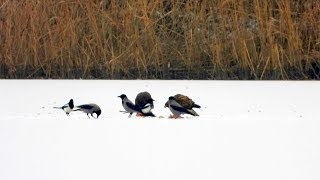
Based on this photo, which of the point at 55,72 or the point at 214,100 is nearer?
the point at 214,100

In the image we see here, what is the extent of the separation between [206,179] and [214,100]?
277 centimetres

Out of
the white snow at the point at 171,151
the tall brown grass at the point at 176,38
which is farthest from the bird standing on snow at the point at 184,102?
the tall brown grass at the point at 176,38

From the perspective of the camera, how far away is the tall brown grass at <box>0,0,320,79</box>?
25.8ft

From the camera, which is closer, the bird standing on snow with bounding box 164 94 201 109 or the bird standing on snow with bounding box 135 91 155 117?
the bird standing on snow with bounding box 135 91 155 117

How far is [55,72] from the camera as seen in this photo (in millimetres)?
8180

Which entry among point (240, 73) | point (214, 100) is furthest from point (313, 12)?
point (214, 100)

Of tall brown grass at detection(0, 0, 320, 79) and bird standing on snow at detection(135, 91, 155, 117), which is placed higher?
tall brown grass at detection(0, 0, 320, 79)

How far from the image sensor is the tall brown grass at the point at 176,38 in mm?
7867

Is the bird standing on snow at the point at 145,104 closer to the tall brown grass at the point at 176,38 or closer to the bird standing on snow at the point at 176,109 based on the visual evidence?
the bird standing on snow at the point at 176,109

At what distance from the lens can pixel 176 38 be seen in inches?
315

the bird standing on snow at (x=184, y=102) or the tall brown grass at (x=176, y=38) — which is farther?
the tall brown grass at (x=176, y=38)

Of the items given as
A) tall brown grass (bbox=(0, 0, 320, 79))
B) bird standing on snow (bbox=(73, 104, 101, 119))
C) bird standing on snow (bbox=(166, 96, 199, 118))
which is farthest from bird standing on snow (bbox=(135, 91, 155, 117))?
tall brown grass (bbox=(0, 0, 320, 79))

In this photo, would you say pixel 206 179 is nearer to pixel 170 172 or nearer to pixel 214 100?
pixel 170 172

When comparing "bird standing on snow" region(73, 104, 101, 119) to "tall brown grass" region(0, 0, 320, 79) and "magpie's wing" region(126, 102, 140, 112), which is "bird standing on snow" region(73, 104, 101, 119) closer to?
"magpie's wing" region(126, 102, 140, 112)
